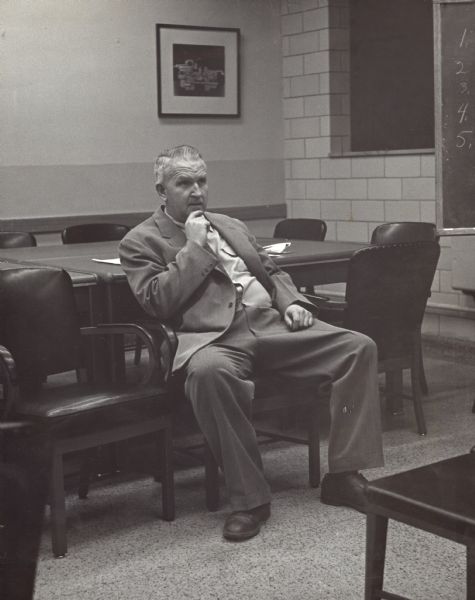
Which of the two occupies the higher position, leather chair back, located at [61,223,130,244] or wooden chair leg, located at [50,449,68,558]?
leather chair back, located at [61,223,130,244]

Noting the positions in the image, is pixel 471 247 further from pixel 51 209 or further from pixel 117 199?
pixel 51 209

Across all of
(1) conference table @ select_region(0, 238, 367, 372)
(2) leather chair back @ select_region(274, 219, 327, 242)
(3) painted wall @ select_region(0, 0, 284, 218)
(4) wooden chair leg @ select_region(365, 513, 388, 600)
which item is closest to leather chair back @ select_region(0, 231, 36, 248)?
(1) conference table @ select_region(0, 238, 367, 372)

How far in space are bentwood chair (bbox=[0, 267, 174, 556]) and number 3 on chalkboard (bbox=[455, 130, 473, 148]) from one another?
143 cm

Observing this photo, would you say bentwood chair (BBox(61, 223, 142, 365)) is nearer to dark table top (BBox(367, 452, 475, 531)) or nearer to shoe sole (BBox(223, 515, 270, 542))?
shoe sole (BBox(223, 515, 270, 542))

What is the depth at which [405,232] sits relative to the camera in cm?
479

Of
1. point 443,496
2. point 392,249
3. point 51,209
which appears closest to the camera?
point 443,496

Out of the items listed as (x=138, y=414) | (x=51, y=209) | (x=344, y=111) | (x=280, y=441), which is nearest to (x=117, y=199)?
(x=51, y=209)

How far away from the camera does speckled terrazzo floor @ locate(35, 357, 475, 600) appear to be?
2660 millimetres

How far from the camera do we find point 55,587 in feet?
8.91

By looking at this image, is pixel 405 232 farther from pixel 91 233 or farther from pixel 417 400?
pixel 91 233

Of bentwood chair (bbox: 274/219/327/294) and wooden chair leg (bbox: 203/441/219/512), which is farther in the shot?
bentwood chair (bbox: 274/219/327/294)

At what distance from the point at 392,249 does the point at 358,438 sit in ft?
3.15

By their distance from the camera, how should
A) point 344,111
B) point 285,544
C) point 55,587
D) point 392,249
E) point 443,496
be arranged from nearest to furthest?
1. point 443,496
2. point 55,587
3. point 285,544
4. point 392,249
5. point 344,111

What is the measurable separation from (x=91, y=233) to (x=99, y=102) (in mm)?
774
